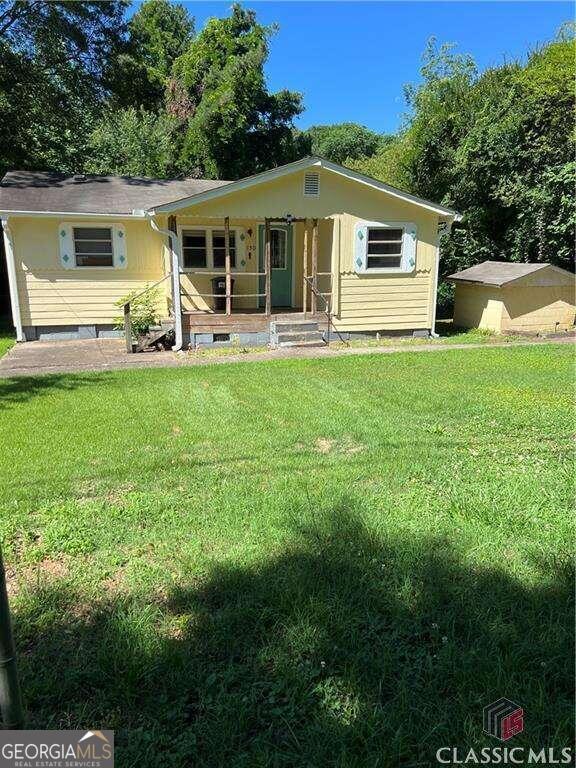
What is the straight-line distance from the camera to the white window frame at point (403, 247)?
1156cm

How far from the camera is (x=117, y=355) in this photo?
9.87m

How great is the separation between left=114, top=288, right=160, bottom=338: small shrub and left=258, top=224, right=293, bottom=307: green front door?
266cm

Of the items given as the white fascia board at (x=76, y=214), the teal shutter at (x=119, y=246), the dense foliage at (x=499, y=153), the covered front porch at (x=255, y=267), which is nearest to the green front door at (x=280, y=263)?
the covered front porch at (x=255, y=267)

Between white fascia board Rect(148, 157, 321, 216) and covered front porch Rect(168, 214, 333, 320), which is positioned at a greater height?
white fascia board Rect(148, 157, 321, 216)

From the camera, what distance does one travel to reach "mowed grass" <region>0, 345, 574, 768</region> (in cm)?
197

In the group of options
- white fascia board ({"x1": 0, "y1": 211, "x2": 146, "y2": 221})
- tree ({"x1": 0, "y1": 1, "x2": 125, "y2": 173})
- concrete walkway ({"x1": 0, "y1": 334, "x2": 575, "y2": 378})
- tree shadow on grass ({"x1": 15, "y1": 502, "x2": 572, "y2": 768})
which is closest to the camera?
tree shadow on grass ({"x1": 15, "y1": 502, "x2": 572, "y2": 768})

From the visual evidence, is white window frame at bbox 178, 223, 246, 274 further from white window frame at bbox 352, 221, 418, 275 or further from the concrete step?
white window frame at bbox 352, 221, 418, 275

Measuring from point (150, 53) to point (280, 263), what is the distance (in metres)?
18.9

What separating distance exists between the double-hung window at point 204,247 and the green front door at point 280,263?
0.89 meters

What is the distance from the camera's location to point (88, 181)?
529 inches

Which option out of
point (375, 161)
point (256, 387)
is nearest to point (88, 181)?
point (256, 387)

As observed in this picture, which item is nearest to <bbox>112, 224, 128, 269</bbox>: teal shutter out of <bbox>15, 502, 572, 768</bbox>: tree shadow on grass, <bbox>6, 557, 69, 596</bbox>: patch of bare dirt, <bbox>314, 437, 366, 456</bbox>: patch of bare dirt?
<bbox>314, 437, 366, 456</bbox>: patch of bare dirt

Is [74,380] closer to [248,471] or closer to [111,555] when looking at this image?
[248,471]

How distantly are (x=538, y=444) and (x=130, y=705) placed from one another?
407 centimetres
